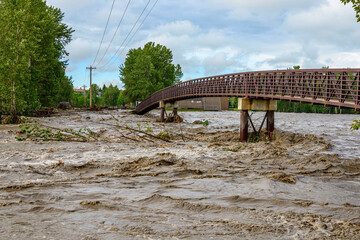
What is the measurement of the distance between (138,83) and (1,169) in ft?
196

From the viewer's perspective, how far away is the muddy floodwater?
4859 millimetres

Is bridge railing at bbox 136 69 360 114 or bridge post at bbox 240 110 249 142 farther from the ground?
bridge railing at bbox 136 69 360 114

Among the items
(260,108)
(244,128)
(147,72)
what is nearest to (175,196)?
(244,128)

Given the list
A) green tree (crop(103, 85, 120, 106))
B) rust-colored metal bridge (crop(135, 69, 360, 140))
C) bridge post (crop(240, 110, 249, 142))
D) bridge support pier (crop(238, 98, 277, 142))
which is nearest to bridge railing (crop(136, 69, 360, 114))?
rust-colored metal bridge (crop(135, 69, 360, 140))

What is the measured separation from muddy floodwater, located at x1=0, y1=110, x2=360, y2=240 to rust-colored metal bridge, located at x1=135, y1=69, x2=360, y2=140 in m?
3.93

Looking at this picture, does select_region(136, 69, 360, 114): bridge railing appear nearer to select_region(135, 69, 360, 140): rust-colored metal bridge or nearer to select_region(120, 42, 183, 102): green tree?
select_region(135, 69, 360, 140): rust-colored metal bridge

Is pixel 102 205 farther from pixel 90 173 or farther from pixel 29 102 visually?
pixel 29 102

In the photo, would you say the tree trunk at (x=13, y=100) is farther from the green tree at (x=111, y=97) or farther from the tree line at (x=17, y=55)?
the green tree at (x=111, y=97)

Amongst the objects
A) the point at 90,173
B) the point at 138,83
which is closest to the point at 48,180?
the point at 90,173

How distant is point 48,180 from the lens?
25.8ft

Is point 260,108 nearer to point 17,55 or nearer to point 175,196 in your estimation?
point 175,196

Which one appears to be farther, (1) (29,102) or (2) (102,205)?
(1) (29,102)

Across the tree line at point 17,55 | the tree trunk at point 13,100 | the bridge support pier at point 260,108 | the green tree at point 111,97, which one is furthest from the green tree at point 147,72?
the green tree at point 111,97

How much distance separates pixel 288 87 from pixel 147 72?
5235 cm
